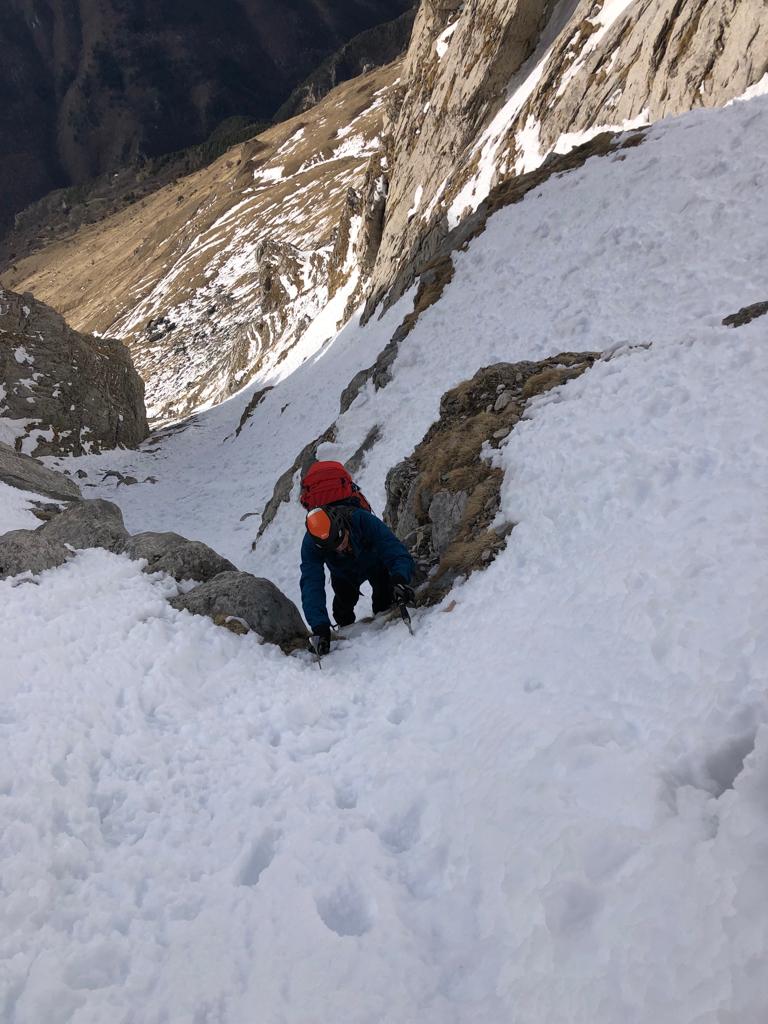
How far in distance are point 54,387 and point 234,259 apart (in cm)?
6061

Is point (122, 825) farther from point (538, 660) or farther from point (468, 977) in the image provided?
point (538, 660)

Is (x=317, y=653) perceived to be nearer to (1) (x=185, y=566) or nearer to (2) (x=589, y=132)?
(1) (x=185, y=566)

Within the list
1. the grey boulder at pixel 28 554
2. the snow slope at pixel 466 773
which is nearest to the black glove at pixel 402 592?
the snow slope at pixel 466 773

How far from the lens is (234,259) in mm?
83312

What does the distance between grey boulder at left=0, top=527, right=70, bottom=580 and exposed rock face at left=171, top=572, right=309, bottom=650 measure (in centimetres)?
298

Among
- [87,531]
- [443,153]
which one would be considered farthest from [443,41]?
[87,531]

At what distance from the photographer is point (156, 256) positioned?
10506 cm

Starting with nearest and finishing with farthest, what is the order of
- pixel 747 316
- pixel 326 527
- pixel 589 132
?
1. pixel 326 527
2. pixel 747 316
3. pixel 589 132

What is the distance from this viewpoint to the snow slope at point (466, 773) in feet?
9.52

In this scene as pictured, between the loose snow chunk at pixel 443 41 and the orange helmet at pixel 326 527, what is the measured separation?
33.4 m

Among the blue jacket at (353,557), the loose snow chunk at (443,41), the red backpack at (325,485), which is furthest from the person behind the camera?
the loose snow chunk at (443,41)

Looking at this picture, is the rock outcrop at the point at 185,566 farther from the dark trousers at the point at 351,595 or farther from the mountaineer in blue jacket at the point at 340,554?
the mountaineer in blue jacket at the point at 340,554

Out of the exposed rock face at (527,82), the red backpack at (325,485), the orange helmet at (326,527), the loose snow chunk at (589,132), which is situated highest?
the exposed rock face at (527,82)

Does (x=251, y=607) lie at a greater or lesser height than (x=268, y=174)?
lesser
